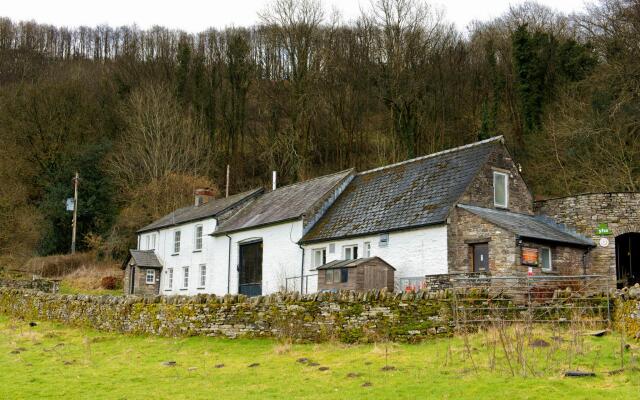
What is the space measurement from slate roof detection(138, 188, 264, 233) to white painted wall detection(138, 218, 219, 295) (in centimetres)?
32

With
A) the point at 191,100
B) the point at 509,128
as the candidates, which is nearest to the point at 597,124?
the point at 509,128

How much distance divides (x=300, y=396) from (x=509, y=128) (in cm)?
4040

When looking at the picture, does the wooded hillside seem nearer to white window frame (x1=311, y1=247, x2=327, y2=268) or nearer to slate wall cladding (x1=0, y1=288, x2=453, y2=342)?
white window frame (x1=311, y1=247, x2=327, y2=268)

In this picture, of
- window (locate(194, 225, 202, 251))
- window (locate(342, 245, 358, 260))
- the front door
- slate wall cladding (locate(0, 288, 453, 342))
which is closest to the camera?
slate wall cladding (locate(0, 288, 453, 342))

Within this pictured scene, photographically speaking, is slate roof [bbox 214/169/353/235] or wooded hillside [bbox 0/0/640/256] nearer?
slate roof [bbox 214/169/353/235]

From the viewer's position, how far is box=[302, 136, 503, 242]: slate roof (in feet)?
86.9

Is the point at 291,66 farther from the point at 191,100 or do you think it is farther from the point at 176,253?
the point at 176,253

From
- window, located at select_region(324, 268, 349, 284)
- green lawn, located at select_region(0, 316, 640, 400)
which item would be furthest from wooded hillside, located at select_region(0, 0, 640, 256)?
green lawn, located at select_region(0, 316, 640, 400)

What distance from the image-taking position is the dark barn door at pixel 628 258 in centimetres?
2956

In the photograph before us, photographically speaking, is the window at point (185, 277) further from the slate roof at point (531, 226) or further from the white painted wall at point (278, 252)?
the slate roof at point (531, 226)

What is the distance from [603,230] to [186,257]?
22347 mm

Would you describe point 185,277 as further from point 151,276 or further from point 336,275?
Result: point 336,275

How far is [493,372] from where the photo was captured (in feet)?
40.8

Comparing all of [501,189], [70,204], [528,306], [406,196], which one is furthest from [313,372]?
[70,204]
